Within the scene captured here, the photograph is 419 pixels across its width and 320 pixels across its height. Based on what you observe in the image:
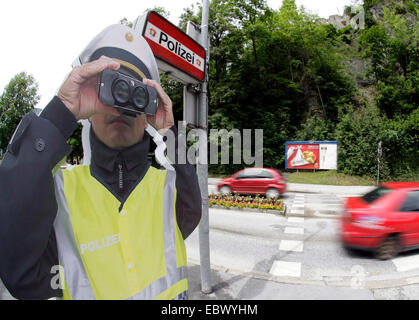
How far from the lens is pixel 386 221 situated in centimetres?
339

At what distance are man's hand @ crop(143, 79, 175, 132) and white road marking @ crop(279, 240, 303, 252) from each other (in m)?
4.95

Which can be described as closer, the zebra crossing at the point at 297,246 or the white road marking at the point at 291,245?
the zebra crossing at the point at 297,246

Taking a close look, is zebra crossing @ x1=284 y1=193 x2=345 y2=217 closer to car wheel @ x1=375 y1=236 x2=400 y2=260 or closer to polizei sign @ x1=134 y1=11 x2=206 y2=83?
car wheel @ x1=375 y1=236 x2=400 y2=260

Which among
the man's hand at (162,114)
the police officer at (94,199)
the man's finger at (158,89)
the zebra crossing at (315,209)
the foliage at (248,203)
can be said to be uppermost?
Result: the man's finger at (158,89)

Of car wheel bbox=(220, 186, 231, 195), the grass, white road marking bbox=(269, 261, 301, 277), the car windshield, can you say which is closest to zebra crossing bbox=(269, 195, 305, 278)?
white road marking bbox=(269, 261, 301, 277)

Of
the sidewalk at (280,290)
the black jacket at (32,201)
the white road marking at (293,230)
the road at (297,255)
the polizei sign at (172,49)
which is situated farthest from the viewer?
the white road marking at (293,230)

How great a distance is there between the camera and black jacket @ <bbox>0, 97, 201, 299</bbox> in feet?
3.25

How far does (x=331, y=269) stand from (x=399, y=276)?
0.99 m

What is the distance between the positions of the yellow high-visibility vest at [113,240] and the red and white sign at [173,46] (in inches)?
34.5

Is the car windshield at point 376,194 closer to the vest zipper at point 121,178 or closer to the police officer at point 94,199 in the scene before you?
the police officer at point 94,199

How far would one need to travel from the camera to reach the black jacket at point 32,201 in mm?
991

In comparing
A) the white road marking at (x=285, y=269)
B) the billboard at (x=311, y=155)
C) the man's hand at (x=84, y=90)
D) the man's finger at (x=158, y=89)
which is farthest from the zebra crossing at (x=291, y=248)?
the billboard at (x=311, y=155)

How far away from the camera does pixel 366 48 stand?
2516cm
